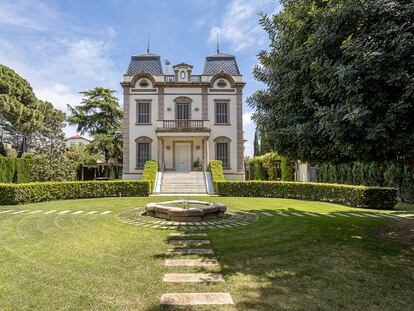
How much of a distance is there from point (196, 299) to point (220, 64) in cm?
2375

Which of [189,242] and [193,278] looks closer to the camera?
[193,278]

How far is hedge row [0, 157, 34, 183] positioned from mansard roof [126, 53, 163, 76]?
35.9 feet

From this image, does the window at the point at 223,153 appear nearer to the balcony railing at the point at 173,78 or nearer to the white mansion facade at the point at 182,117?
the white mansion facade at the point at 182,117

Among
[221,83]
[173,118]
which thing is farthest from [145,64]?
[221,83]

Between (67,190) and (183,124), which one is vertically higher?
(183,124)

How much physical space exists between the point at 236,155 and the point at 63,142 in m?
13.9

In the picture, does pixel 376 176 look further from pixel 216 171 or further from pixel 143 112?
pixel 143 112

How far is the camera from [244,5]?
9266 mm

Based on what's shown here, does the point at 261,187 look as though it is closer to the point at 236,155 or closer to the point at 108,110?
the point at 236,155

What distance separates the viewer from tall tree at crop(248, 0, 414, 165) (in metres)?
Answer: 4.07

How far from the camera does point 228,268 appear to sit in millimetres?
4289

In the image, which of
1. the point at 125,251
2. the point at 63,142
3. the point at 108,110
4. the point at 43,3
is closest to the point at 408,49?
the point at 125,251

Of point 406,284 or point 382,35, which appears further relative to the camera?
point 382,35

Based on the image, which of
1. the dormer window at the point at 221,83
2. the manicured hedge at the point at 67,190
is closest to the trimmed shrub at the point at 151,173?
the manicured hedge at the point at 67,190
